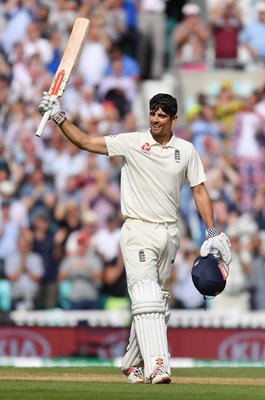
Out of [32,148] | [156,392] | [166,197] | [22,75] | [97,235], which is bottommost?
[156,392]

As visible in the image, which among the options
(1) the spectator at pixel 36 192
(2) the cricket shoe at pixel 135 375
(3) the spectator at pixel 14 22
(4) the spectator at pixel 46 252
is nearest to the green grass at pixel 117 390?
(2) the cricket shoe at pixel 135 375

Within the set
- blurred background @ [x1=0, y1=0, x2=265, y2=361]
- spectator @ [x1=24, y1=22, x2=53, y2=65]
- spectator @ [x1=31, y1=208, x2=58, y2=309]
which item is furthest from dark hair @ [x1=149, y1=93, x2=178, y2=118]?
spectator @ [x1=24, y1=22, x2=53, y2=65]

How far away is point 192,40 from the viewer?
61.4ft

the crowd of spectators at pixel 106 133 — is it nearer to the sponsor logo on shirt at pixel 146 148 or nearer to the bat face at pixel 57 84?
the bat face at pixel 57 84

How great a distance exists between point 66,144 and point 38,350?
3.13m

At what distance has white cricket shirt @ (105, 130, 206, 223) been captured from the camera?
9.45 metres

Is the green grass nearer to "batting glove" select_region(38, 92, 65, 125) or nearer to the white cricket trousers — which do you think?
the white cricket trousers

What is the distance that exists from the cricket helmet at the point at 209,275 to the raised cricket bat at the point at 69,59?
4.92ft

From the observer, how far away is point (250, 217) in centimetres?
1605

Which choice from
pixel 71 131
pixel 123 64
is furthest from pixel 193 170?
pixel 123 64

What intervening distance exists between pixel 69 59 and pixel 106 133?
6.86 meters

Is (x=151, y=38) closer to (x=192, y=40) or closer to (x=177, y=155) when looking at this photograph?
(x=192, y=40)

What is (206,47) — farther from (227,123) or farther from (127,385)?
(127,385)

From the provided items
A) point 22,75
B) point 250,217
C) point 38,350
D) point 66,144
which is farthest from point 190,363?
point 22,75
